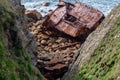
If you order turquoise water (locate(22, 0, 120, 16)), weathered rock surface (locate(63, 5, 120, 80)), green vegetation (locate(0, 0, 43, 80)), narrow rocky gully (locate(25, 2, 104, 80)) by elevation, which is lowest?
turquoise water (locate(22, 0, 120, 16))

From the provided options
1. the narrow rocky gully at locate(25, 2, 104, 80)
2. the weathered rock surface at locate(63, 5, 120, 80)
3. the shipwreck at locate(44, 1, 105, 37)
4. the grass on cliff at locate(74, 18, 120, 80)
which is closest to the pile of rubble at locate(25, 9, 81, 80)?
the narrow rocky gully at locate(25, 2, 104, 80)

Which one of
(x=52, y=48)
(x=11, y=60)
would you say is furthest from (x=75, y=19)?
(x=11, y=60)

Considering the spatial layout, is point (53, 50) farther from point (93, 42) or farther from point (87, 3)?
point (87, 3)

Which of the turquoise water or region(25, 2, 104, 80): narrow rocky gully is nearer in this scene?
region(25, 2, 104, 80): narrow rocky gully

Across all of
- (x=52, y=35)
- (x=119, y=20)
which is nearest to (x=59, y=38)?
(x=52, y=35)

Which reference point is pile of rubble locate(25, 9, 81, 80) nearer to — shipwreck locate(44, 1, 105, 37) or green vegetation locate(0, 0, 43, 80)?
shipwreck locate(44, 1, 105, 37)

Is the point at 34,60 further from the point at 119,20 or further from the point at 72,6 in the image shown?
the point at 72,6

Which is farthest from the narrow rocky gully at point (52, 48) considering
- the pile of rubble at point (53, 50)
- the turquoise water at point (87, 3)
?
the turquoise water at point (87, 3)
